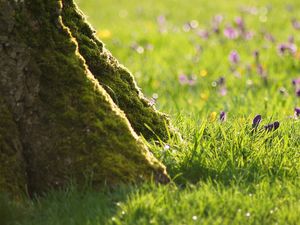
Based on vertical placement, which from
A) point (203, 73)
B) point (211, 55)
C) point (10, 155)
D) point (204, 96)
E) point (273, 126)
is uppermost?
point (211, 55)

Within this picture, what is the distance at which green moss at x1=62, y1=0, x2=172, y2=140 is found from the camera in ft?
16.1

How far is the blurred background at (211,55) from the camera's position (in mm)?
8328

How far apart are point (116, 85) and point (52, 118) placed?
0.69 m

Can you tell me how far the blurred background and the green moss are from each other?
1.07m

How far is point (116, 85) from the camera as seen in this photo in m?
4.97

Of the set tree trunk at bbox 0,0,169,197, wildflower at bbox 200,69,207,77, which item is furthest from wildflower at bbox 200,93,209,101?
tree trunk at bbox 0,0,169,197

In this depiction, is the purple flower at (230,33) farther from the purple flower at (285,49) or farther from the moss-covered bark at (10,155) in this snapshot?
the moss-covered bark at (10,155)

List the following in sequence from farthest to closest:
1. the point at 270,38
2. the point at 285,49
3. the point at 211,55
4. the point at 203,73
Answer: the point at 270,38, the point at 211,55, the point at 285,49, the point at 203,73

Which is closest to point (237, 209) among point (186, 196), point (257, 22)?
point (186, 196)

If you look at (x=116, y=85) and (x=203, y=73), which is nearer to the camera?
(x=116, y=85)

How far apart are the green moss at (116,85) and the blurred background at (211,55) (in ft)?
3.52

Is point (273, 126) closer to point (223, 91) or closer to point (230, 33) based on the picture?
point (223, 91)

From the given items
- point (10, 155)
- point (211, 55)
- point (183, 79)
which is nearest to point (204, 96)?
point (183, 79)

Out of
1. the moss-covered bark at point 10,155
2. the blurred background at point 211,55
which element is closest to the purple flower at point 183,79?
the blurred background at point 211,55
